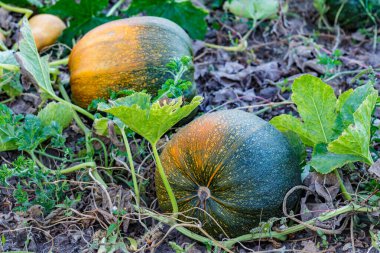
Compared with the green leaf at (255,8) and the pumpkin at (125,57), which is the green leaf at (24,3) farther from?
the green leaf at (255,8)

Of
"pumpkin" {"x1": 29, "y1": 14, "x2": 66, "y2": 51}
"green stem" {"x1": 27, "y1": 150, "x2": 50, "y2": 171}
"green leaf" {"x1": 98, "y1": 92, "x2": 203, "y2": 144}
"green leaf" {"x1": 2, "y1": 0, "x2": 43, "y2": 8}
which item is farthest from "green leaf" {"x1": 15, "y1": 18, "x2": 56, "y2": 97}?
"green leaf" {"x1": 2, "y1": 0, "x2": 43, "y2": 8}

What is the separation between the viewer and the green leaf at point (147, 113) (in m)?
2.26

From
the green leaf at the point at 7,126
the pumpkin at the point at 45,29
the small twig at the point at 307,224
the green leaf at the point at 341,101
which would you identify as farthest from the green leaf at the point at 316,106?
the pumpkin at the point at 45,29

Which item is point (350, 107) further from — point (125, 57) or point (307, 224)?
point (125, 57)

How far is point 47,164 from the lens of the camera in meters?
3.03

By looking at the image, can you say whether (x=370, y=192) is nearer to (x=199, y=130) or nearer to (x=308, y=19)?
(x=199, y=130)

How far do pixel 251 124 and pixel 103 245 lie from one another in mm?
805

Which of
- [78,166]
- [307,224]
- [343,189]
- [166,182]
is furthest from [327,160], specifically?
[78,166]

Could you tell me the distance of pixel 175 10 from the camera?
12.1 feet

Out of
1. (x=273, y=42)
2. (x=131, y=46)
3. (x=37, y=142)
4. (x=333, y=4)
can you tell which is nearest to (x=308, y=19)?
(x=333, y=4)

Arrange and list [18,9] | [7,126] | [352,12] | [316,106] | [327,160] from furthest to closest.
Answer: [352,12] → [18,9] → [7,126] → [316,106] → [327,160]

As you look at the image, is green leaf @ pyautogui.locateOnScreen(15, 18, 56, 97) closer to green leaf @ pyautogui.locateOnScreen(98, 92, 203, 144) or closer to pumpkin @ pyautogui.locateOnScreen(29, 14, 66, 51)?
green leaf @ pyautogui.locateOnScreen(98, 92, 203, 144)

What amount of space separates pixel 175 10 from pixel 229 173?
1.58 m

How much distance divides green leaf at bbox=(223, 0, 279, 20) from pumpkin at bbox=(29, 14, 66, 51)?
3.87ft
